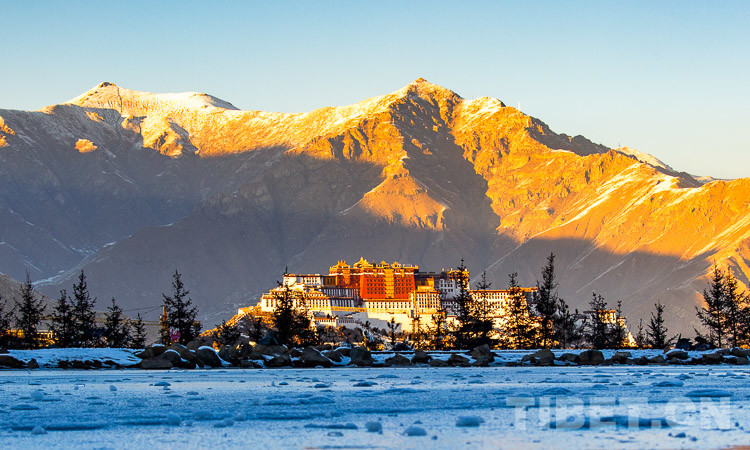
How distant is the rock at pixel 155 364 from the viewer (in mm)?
49562

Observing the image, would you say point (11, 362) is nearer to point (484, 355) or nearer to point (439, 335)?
point (484, 355)

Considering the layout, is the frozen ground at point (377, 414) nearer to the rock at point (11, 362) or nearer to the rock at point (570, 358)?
the rock at point (11, 362)

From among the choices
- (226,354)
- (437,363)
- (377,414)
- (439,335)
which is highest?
(439,335)

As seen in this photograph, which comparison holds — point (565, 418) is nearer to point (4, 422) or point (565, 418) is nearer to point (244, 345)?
point (4, 422)

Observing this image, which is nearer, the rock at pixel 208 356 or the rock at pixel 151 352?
the rock at pixel 208 356

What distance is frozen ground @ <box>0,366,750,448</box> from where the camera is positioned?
19.8m

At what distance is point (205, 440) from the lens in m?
19.9

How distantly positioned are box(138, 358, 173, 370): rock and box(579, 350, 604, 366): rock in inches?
823

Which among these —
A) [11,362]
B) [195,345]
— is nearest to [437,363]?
[195,345]

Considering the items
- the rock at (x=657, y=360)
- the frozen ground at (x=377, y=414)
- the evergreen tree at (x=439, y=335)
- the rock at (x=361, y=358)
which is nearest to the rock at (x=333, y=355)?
the rock at (x=361, y=358)

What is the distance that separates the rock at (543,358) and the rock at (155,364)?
18.5 metres

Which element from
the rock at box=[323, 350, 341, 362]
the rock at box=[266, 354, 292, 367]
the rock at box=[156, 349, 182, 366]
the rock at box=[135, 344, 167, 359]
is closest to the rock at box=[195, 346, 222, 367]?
the rock at box=[156, 349, 182, 366]

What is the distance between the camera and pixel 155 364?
164ft

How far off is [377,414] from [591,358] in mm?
35056
